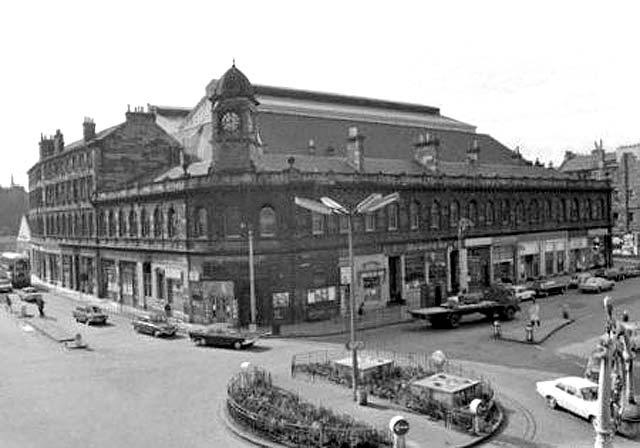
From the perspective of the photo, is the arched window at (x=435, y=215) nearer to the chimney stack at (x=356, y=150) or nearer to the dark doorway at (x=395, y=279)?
the dark doorway at (x=395, y=279)

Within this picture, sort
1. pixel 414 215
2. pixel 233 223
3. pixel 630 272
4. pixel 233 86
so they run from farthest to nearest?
pixel 630 272
pixel 414 215
pixel 233 86
pixel 233 223

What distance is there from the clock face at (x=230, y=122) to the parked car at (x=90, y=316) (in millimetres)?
17383

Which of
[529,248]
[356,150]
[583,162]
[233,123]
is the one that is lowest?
[529,248]

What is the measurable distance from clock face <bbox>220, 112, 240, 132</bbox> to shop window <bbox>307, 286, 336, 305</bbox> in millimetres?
13164

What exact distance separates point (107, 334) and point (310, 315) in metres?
14.3

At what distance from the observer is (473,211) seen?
195 ft

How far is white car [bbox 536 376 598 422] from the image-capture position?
21.1m

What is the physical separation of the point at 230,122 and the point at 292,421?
28.3 m

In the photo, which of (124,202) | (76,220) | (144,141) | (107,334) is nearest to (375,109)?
(144,141)

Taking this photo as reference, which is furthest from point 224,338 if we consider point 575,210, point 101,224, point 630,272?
point 575,210

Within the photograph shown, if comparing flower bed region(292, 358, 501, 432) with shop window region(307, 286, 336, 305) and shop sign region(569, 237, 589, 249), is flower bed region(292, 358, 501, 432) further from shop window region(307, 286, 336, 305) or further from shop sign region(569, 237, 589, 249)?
shop sign region(569, 237, 589, 249)

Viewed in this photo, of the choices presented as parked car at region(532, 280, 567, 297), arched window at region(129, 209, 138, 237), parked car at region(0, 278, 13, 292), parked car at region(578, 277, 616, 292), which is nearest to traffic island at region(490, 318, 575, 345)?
parked car at region(532, 280, 567, 297)

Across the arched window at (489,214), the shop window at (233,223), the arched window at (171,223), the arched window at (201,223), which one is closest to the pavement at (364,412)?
the shop window at (233,223)

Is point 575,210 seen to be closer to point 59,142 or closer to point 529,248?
point 529,248
